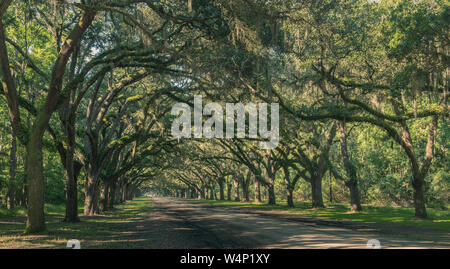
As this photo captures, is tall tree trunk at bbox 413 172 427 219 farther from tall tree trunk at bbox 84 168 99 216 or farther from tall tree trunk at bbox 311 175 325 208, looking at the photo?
tall tree trunk at bbox 84 168 99 216

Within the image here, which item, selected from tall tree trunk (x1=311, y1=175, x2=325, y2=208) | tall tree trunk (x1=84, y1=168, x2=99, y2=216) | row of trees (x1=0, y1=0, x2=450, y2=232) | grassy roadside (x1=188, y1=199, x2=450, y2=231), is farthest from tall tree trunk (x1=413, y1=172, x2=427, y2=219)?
tall tree trunk (x1=84, y1=168, x2=99, y2=216)

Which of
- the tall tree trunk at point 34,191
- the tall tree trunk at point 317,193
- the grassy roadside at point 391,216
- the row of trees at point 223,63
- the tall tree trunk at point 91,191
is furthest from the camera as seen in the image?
the tall tree trunk at point 317,193

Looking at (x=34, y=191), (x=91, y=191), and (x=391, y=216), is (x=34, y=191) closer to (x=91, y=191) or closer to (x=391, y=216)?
(x=91, y=191)

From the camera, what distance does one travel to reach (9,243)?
34.1ft

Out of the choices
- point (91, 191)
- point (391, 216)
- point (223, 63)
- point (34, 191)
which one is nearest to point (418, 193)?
point (391, 216)

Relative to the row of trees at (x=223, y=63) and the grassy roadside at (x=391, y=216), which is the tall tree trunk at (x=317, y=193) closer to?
the grassy roadside at (x=391, y=216)

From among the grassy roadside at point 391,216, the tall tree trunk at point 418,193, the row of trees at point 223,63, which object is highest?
the row of trees at point 223,63

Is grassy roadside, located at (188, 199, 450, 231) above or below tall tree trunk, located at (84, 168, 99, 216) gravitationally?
below

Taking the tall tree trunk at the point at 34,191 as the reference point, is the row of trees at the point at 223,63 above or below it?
above

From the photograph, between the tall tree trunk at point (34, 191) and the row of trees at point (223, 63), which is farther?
the row of trees at point (223, 63)

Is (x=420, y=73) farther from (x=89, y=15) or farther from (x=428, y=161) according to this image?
(x=89, y=15)

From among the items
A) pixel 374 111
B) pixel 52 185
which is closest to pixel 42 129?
pixel 374 111

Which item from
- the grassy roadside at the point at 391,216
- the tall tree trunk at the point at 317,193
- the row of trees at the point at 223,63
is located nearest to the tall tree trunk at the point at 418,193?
the row of trees at the point at 223,63

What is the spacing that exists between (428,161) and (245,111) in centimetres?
1204
